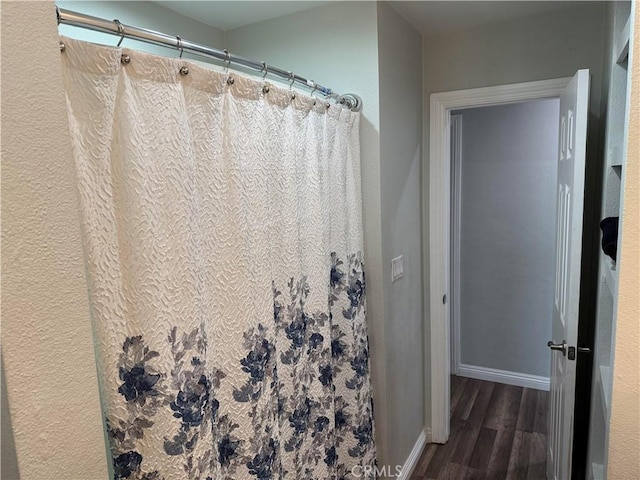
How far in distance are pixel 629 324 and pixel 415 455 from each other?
1.88 meters

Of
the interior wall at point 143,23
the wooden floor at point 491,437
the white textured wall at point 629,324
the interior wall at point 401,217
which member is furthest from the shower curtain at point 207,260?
the wooden floor at point 491,437

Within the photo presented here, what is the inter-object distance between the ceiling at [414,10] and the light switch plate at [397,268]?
45.2 inches

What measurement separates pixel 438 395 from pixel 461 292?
1066 millimetres

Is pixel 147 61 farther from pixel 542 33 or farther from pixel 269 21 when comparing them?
pixel 542 33

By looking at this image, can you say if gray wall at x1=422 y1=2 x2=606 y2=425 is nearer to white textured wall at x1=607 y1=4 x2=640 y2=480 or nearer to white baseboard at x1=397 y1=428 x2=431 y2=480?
white textured wall at x1=607 y1=4 x2=640 y2=480

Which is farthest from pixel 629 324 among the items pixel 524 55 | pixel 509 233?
pixel 509 233

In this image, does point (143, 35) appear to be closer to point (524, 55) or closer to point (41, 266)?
point (41, 266)

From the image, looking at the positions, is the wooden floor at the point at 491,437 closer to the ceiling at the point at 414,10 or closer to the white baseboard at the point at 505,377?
the white baseboard at the point at 505,377

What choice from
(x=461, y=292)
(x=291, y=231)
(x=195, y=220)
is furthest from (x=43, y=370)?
(x=461, y=292)

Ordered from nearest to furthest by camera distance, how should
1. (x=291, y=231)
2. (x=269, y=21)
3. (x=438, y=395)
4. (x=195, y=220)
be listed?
(x=195, y=220), (x=291, y=231), (x=269, y=21), (x=438, y=395)

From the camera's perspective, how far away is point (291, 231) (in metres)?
1.39

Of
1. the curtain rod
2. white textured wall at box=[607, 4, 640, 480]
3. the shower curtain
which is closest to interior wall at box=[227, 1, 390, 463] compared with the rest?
the shower curtain

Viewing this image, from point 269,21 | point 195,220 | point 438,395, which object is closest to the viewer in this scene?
point 195,220

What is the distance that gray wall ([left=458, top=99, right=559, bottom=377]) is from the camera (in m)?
3.04
